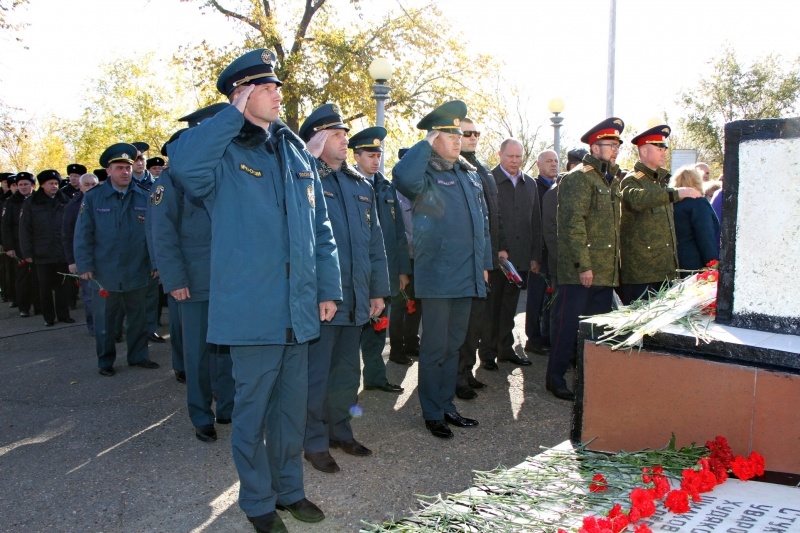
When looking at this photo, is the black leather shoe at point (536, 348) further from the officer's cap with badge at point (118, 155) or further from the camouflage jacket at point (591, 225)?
the officer's cap with badge at point (118, 155)

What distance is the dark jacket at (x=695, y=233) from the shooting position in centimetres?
635

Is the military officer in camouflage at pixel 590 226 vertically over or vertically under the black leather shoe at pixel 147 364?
over

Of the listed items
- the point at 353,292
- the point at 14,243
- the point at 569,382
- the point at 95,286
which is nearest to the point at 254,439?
the point at 353,292

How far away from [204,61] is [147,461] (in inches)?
726

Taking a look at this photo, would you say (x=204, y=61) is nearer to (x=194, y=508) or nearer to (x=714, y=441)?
(x=194, y=508)

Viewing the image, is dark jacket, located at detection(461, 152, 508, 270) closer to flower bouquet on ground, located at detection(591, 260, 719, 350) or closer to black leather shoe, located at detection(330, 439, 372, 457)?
black leather shoe, located at detection(330, 439, 372, 457)

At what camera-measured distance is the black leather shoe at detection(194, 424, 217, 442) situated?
5.08 metres

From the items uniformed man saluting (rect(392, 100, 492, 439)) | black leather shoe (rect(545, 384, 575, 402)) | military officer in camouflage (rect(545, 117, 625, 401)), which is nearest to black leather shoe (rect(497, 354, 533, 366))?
black leather shoe (rect(545, 384, 575, 402))

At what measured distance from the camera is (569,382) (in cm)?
673

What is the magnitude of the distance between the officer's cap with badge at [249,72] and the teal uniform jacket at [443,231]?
63.4 inches

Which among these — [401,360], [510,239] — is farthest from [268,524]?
[510,239]

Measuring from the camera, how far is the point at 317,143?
4516 mm

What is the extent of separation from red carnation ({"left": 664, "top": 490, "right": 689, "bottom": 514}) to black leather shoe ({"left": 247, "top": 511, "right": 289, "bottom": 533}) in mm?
1923

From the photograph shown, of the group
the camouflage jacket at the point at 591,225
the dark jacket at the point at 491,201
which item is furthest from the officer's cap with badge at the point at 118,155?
the camouflage jacket at the point at 591,225
